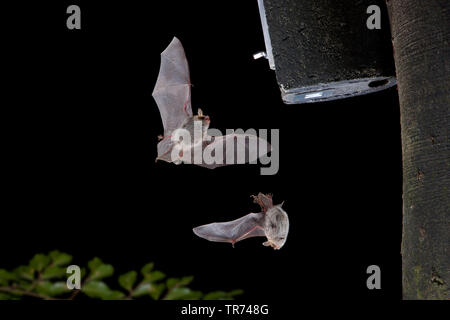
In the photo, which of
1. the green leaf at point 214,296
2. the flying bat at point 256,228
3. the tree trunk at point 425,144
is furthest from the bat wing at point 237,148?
the green leaf at point 214,296

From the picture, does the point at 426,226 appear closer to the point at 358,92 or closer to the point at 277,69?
the point at 277,69

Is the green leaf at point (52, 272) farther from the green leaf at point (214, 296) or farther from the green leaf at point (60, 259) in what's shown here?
the green leaf at point (214, 296)

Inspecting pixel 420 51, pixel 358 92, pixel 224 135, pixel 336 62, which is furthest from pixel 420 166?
pixel 224 135

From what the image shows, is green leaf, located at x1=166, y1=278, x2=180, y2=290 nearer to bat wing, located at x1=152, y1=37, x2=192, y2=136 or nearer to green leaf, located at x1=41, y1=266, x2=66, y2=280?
green leaf, located at x1=41, y1=266, x2=66, y2=280

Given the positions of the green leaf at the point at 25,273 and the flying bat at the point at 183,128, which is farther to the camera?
the flying bat at the point at 183,128

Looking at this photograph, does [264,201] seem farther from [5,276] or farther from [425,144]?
[5,276]

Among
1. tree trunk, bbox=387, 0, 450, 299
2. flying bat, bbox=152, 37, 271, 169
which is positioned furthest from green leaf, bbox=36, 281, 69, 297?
flying bat, bbox=152, 37, 271, 169
